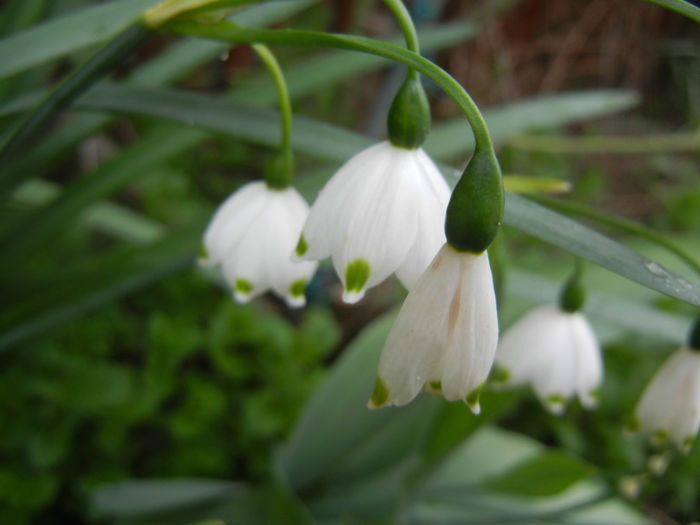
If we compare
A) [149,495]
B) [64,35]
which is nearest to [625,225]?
A: [64,35]

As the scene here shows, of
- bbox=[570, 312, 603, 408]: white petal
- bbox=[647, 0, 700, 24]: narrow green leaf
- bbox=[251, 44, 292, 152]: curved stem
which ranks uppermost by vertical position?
bbox=[251, 44, 292, 152]: curved stem

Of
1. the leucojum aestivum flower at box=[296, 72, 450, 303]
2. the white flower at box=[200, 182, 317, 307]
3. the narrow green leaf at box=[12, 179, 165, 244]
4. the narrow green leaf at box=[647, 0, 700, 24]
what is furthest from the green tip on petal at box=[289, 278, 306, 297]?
the narrow green leaf at box=[12, 179, 165, 244]

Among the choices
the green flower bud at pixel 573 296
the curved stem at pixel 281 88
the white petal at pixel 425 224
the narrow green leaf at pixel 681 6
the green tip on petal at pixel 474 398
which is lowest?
the green flower bud at pixel 573 296

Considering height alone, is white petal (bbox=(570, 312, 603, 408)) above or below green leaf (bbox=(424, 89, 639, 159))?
below

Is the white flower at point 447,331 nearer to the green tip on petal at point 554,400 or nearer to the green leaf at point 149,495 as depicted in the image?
the green tip on petal at point 554,400

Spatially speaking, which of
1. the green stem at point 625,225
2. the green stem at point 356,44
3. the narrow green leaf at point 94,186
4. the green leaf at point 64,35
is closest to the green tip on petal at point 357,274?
the green stem at point 356,44

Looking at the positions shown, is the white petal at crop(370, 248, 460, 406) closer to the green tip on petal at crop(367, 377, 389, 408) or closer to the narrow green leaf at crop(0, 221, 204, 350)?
the green tip on petal at crop(367, 377, 389, 408)

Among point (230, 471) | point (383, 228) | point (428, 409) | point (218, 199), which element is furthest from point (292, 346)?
point (383, 228)
